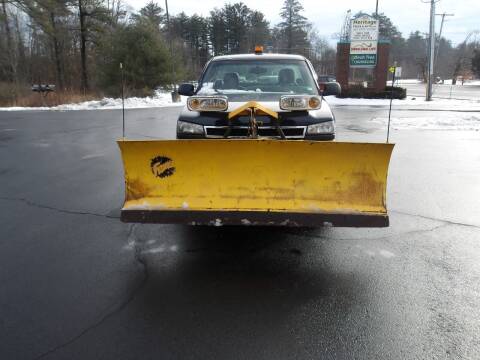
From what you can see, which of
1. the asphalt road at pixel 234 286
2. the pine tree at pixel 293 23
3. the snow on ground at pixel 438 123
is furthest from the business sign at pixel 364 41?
the pine tree at pixel 293 23

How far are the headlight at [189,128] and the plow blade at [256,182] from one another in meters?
0.91

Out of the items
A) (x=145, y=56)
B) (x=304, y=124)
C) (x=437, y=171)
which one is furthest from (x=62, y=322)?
(x=145, y=56)

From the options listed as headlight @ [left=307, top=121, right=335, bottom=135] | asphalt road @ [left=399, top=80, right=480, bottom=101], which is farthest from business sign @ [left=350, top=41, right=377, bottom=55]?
headlight @ [left=307, top=121, right=335, bottom=135]

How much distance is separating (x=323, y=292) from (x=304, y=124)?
1895 millimetres

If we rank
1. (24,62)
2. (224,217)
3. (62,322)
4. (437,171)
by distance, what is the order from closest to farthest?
(62,322) → (224,217) → (437,171) → (24,62)

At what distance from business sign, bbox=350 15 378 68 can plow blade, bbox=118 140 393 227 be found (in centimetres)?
2683

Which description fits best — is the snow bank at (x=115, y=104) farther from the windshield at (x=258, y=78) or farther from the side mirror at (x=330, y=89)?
the side mirror at (x=330, y=89)

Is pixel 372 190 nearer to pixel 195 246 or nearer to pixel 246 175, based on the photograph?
pixel 246 175

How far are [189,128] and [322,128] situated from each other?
57.9 inches

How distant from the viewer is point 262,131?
439cm

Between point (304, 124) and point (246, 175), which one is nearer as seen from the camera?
point (246, 175)

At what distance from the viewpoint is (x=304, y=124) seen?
14.5 ft

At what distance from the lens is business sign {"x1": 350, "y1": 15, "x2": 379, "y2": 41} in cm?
2733

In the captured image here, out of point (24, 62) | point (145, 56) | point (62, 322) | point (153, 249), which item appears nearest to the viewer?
point (62, 322)
